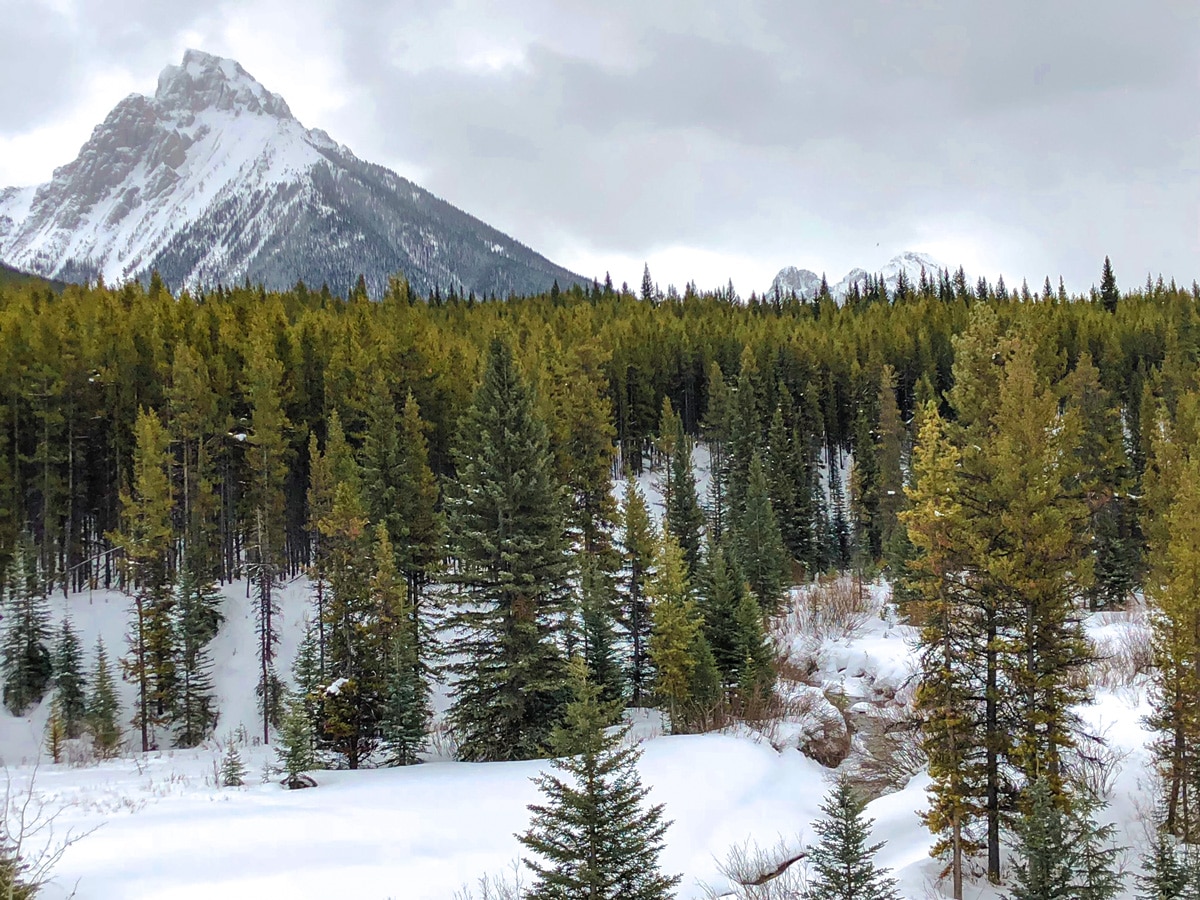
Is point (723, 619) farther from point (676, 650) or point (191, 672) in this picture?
point (191, 672)

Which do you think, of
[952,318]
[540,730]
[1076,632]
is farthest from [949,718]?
[952,318]

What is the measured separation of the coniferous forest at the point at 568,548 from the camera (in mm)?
15531

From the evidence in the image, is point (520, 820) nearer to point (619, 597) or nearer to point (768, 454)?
point (619, 597)

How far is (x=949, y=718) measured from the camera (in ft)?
51.1

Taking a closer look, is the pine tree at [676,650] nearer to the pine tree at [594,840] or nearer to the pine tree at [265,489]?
the pine tree at [594,840]

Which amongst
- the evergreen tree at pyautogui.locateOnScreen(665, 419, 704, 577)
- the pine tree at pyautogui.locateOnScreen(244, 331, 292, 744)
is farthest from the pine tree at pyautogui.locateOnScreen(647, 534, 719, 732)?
the pine tree at pyautogui.locateOnScreen(244, 331, 292, 744)

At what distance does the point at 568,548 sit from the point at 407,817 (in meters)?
11.2

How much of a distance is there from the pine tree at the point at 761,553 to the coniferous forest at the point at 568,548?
10.5 inches

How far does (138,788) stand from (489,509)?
10686mm

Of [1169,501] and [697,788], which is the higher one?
[1169,501]

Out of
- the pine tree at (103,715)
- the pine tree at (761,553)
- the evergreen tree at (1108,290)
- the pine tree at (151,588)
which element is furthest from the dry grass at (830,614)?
the evergreen tree at (1108,290)

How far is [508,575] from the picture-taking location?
20.7 meters

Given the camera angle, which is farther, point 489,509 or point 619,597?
point 619,597

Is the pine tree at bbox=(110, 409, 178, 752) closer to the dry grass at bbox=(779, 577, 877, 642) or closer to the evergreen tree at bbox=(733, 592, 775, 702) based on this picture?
the evergreen tree at bbox=(733, 592, 775, 702)
